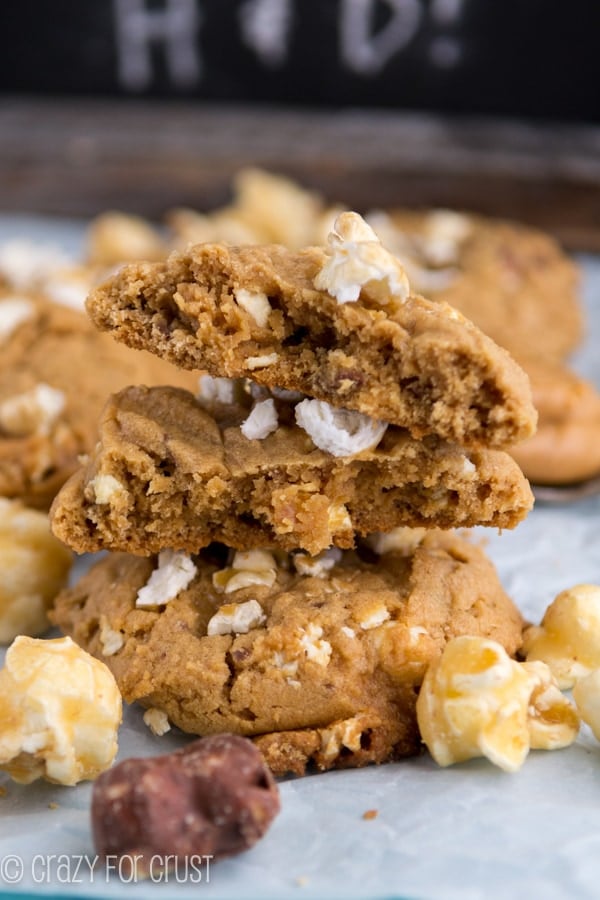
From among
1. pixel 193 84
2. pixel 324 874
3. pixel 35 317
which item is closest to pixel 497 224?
pixel 193 84

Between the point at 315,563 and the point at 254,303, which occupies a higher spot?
the point at 254,303

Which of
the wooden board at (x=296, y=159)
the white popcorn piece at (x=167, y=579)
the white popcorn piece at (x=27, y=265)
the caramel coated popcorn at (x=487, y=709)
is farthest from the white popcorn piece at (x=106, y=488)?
the wooden board at (x=296, y=159)

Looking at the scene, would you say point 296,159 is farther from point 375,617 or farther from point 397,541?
point 375,617

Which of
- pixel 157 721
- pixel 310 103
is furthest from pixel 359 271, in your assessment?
pixel 310 103

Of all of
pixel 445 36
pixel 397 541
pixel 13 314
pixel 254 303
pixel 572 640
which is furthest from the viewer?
pixel 445 36

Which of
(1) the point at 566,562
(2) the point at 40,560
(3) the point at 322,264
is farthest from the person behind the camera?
(1) the point at 566,562

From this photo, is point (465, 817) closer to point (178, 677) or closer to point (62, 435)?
point (178, 677)

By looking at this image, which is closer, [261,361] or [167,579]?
[261,361]
